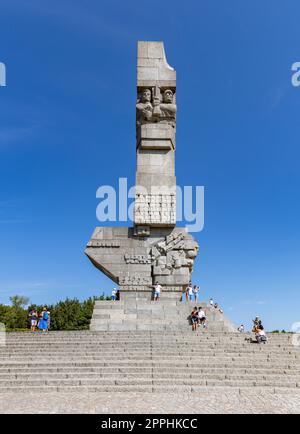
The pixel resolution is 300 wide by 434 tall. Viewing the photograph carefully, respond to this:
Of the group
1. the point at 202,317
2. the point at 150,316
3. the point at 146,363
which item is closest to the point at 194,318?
the point at 202,317

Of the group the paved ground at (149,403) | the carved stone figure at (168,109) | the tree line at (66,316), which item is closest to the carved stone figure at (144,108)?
the carved stone figure at (168,109)

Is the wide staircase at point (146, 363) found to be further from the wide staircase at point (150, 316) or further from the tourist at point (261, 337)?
the wide staircase at point (150, 316)

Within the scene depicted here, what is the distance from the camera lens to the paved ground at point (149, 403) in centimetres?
747

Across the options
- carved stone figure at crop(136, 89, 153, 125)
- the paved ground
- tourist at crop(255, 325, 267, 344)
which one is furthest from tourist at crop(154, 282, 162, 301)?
the paved ground

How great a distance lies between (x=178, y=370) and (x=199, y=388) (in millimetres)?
1338

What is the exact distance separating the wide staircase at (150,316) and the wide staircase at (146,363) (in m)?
2.01

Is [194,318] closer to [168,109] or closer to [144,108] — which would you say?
[168,109]

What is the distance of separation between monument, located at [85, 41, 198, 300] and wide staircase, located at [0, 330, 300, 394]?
A: 4797mm

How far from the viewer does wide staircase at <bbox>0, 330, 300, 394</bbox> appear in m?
9.59

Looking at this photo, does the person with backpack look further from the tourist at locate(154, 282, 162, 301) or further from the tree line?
the tree line

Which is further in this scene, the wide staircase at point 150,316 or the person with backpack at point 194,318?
the wide staircase at point 150,316

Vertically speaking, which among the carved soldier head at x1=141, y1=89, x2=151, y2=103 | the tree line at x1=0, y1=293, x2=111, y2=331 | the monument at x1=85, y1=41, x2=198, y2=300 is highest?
the carved soldier head at x1=141, y1=89, x2=151, y2=103

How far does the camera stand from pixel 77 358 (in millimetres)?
11547
